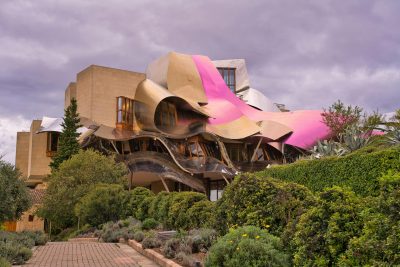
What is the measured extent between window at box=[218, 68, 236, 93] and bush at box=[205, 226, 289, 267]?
2518 inches

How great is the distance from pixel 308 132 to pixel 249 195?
42816 mm

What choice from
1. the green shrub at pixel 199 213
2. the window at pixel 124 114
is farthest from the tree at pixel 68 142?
the green shrub at pixel 199 213

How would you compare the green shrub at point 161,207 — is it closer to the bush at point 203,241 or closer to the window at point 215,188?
the bush at point 203,241

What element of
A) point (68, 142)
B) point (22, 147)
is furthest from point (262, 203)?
point (22, 147)

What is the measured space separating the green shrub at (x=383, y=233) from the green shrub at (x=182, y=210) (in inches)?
398

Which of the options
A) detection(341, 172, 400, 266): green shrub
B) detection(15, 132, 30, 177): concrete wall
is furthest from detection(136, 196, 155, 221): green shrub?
detection(15, 132, 30, 177): concrete wall

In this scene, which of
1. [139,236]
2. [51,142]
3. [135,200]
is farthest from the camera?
[51,142]

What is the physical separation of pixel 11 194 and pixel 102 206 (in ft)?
28.1

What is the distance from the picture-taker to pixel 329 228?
6.34m

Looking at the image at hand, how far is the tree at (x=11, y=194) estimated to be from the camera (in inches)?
685

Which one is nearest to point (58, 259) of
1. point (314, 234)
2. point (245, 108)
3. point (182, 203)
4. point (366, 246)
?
point (182, 203)

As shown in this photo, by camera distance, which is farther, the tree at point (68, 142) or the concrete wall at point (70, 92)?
the concrete wall at point (70, 92)

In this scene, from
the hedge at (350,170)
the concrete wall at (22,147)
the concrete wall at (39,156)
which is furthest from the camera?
the concrete wall at (22,147)

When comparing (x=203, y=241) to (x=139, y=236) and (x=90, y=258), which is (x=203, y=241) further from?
(x=139, y=236)
